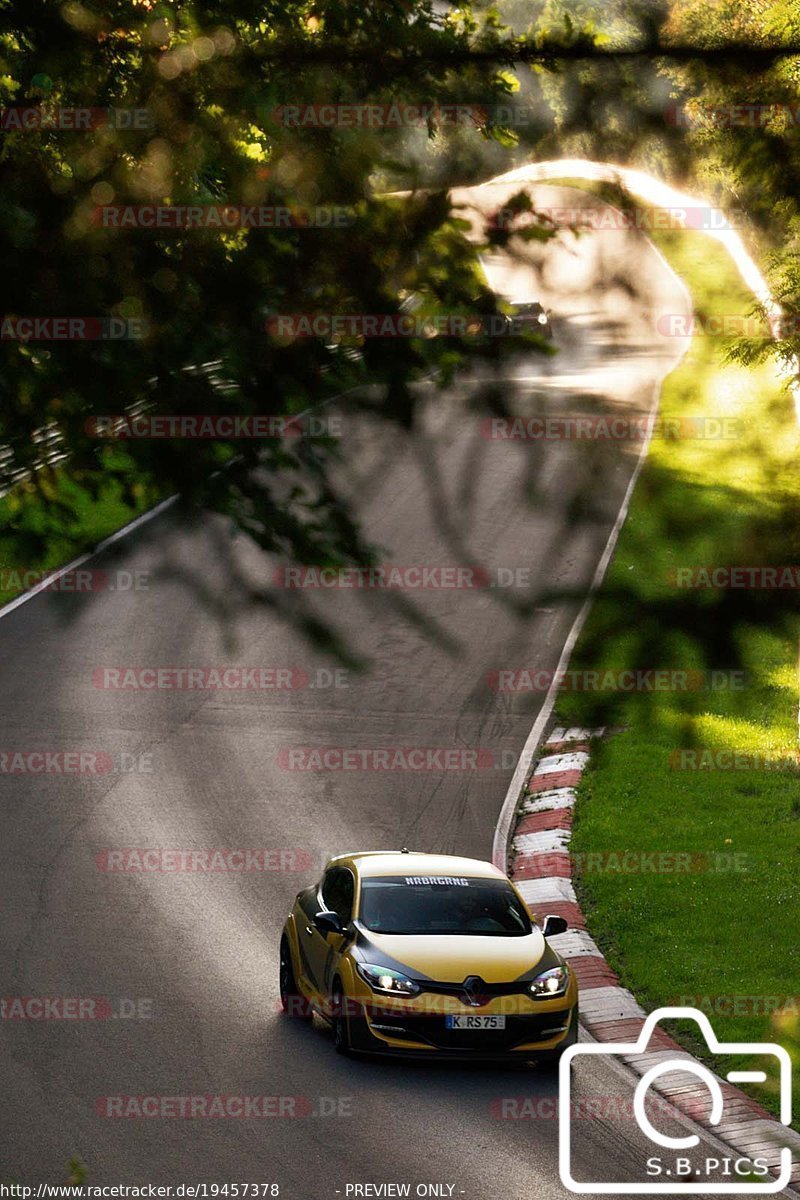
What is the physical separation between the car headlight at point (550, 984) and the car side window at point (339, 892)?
1.65 metres

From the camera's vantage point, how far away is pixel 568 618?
211 inches

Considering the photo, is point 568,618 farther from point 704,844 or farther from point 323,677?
point 323,677

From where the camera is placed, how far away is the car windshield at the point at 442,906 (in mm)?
12953

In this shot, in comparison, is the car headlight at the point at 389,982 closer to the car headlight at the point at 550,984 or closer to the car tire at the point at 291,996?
the car headlight at the point at 550,984

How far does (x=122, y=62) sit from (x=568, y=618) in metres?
2.36

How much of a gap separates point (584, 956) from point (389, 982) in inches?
130

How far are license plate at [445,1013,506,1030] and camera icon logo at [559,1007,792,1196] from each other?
0.55 m

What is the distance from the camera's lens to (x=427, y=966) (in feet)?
40.5

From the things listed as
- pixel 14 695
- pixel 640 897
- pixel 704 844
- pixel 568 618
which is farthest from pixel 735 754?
pixel 568 618
